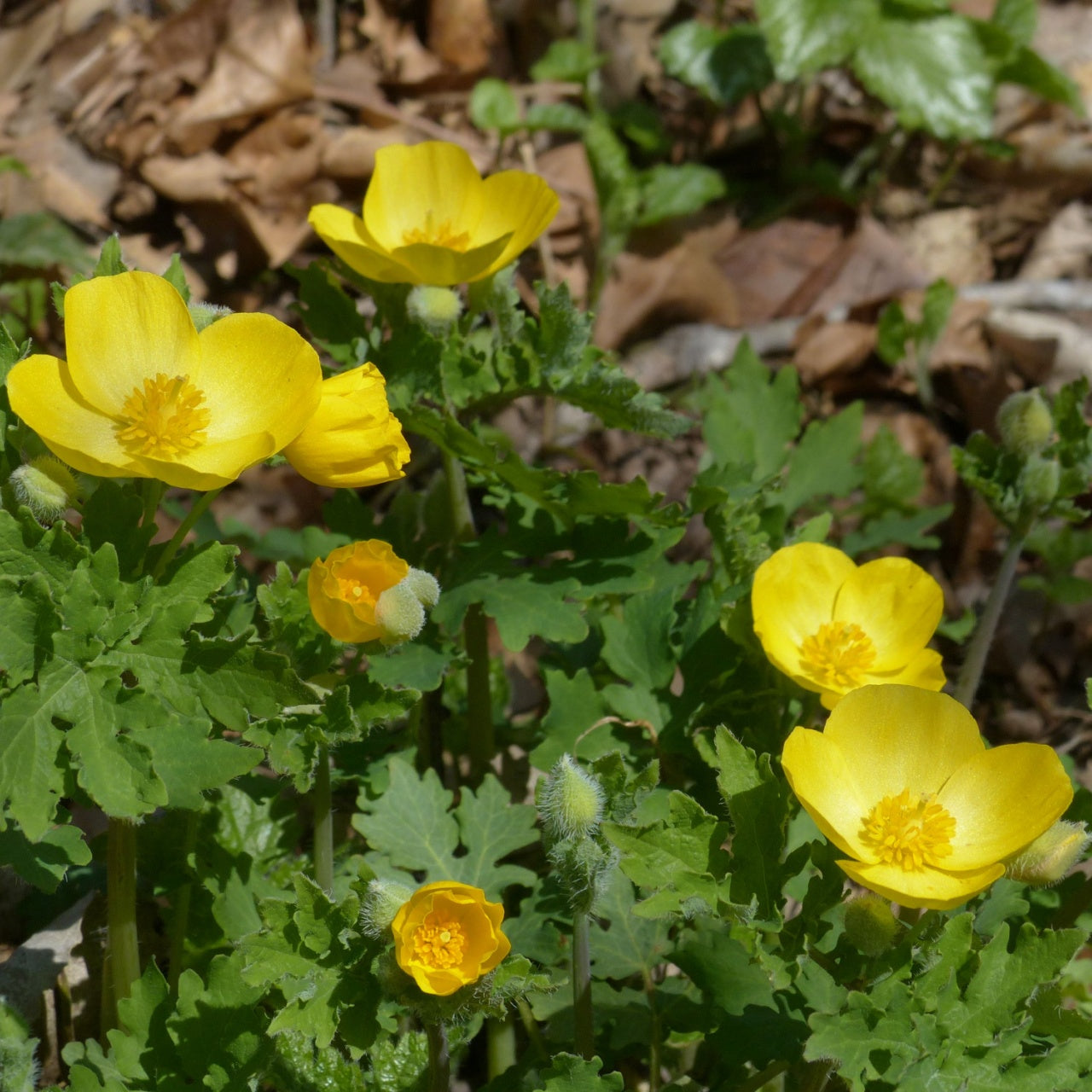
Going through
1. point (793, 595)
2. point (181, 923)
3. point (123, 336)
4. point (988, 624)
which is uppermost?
point (123, 336)

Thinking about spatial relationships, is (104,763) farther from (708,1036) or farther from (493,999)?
(708,1036)

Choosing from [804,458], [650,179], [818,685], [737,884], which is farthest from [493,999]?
[650,179]

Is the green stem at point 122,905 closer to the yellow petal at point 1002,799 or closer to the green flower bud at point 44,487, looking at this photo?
the green flower bud at point 44,487

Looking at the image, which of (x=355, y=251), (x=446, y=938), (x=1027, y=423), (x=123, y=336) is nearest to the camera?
(x=446, y=938)

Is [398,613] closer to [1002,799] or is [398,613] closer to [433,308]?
[433,308]

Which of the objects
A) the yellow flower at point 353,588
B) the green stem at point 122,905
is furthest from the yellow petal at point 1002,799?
the green stem at point 122,905

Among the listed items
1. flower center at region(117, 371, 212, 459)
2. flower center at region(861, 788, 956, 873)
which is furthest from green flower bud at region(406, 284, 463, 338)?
flower center at region(861, 788, 956, 873)

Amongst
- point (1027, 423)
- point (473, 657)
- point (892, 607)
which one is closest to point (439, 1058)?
point (473, 657)
